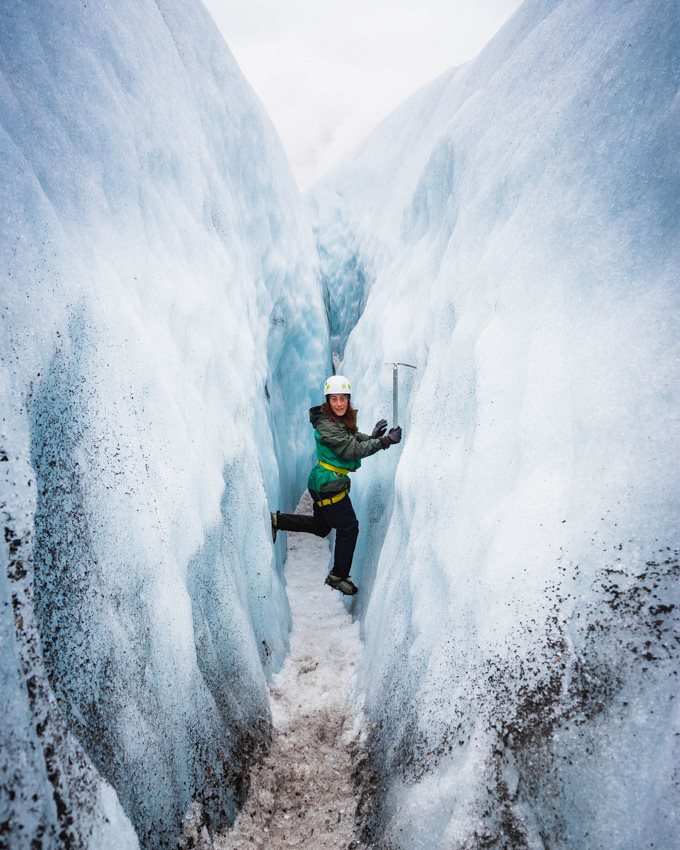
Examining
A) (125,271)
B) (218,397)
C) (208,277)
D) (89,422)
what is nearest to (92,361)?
(89,422)

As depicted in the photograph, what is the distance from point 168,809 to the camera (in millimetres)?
1686

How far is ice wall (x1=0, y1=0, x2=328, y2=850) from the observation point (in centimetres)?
127

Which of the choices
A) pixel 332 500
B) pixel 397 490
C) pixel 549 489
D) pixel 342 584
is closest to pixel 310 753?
pixel 342 584

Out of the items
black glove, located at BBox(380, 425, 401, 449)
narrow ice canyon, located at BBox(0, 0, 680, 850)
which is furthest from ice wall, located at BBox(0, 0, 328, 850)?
black glove, located at BBox(380, 425, 401, 449)

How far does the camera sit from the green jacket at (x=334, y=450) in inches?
137

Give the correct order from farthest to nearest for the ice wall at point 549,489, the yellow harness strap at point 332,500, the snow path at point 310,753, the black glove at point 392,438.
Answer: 1. the yellow harness strap at point 332,500
2. the black glove at point 392,438
3. the snow path at point 310,753
4. the ice wall at point 549,489

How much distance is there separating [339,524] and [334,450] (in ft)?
2.46

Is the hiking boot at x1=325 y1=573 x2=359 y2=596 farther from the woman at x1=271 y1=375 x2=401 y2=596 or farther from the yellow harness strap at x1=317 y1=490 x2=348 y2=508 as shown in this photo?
the yellow harness strap at x1=317 y1=490 x2=348 y2=508

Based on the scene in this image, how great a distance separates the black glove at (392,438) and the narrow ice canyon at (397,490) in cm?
57

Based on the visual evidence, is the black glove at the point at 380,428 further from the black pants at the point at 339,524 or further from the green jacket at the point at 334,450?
the black pants at the point at 339,524

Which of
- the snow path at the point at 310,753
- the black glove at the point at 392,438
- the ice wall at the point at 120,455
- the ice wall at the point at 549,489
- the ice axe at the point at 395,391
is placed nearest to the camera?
the ice wall at the point at 120,455

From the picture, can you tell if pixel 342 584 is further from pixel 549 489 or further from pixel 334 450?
pixel 549 489

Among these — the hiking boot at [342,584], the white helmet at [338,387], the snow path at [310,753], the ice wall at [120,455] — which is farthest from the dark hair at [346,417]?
the snow path at [310,753]

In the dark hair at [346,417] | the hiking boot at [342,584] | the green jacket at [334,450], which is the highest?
the dark hair at [346,417]
